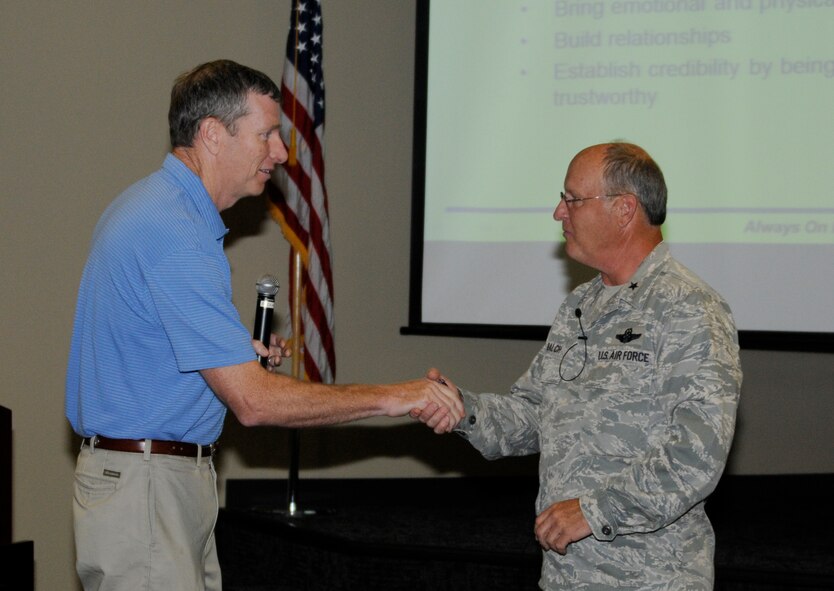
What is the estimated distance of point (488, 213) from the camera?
5355 millimetres

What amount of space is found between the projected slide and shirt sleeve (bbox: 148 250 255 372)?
3.11m

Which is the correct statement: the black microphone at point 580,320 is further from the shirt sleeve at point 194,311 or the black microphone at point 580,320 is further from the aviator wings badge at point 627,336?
the shirt sleeve at point 194,311

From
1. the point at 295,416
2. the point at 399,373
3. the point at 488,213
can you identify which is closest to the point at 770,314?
the point at 488,213

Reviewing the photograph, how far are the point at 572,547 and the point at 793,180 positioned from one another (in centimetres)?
295

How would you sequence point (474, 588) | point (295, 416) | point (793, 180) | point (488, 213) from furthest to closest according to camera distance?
1. point (488, 213)
2. point (793, 180)
3. point (474, 588)
4. point (295, 416)

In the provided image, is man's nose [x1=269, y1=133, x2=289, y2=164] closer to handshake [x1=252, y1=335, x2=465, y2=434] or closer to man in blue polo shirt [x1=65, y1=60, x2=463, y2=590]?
man in blue polo shirt [x1=65, y1=60, x2=463, y2=590]

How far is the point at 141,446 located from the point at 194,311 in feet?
1.13

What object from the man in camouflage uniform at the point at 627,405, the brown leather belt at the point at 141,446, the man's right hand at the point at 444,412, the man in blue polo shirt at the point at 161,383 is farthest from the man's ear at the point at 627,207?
the brown leather belt at the point at 141,446

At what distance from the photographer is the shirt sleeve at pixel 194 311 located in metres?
2.30

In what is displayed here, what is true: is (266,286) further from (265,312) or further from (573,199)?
(573,199)

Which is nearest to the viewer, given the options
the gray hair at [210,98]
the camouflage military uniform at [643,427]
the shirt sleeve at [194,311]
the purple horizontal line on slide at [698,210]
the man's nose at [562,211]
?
the shirt sleeve at [194,311]

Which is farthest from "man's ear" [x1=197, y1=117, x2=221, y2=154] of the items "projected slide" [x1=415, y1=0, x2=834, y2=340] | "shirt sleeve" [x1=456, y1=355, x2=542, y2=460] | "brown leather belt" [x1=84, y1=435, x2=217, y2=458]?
"projected slide" [x1=415, y1=0, x2=834, y2=340]

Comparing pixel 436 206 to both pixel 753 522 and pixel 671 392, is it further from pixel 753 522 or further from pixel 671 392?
pixel 671 392

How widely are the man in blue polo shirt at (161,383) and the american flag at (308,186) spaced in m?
2.39
